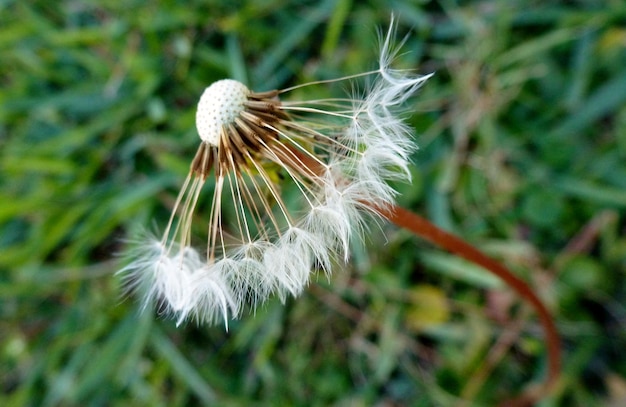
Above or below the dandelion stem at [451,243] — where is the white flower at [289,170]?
above

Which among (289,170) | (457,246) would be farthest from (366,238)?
(289,170)

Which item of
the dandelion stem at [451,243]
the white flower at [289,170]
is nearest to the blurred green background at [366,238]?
the dandelion stem at [451,243]

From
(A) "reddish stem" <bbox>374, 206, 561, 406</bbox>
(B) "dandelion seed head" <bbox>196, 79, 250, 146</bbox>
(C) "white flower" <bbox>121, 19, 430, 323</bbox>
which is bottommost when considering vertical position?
(A) "reddish stem" <bbox>374, 206, 561, 406</bbox>

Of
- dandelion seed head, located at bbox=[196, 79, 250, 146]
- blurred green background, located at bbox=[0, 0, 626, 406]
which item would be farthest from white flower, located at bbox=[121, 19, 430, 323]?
blurred green background, located at bbox=[0, 0, 626, 406]

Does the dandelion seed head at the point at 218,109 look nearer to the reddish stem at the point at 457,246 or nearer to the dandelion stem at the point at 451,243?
the dandelion stem at the point at 451,243

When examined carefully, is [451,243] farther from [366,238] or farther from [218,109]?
[366,238]

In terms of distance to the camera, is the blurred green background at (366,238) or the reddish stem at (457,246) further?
the blurred green background at (366,238)

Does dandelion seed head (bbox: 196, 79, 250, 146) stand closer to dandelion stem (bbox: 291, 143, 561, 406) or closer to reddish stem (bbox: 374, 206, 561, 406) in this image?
dandelion stem (bbox: 291, 143, 561, 406)
